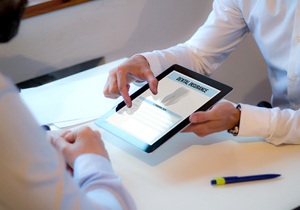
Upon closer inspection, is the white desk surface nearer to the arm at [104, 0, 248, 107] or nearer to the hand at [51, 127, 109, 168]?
the hand at [51, 127, 109, 168]

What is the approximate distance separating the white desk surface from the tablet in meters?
0.05

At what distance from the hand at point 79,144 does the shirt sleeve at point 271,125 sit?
0.34 metres

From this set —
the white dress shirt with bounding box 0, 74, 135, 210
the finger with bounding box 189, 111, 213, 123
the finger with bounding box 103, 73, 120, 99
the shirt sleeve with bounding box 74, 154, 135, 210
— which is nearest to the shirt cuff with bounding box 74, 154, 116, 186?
the shirt sleeve with bounding box 74, 154, 135, 210

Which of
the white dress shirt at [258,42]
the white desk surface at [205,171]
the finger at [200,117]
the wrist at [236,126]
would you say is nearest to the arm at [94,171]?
the white desk surface at [205,171]

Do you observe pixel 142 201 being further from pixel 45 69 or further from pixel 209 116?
pixel 45 69

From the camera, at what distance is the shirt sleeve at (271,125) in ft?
3.36

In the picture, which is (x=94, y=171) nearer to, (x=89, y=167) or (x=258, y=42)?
(x=89, y=167)

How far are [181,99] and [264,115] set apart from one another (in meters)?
0.19

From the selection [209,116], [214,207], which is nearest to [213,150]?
[209,116]

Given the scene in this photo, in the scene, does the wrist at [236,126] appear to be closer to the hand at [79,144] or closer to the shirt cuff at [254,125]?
the shirt cuff at [254,125]

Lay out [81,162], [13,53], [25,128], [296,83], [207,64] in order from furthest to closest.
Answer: [13,53] → [207,64] → [296,83] → [81,162] → [25,128]

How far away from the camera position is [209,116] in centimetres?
103

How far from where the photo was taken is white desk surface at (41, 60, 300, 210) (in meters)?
0.88

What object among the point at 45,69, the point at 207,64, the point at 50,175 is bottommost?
the point at 45,69
